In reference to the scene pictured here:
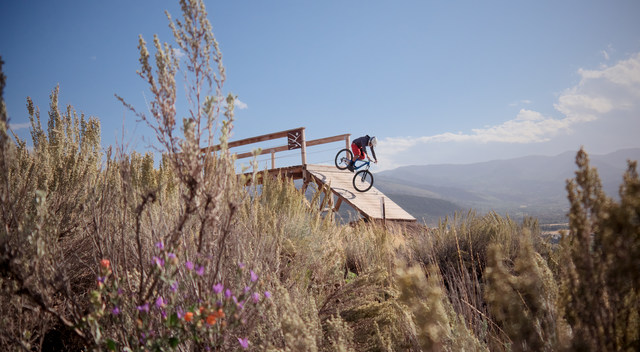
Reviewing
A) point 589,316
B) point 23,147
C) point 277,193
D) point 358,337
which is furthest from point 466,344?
point 23,147

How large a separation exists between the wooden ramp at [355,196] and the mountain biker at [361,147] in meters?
0.88

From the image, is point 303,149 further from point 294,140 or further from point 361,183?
point 361,183

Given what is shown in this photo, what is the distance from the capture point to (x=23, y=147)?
377cm

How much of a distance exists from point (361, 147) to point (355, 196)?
162 centimetres

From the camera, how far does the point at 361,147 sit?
11.6 m

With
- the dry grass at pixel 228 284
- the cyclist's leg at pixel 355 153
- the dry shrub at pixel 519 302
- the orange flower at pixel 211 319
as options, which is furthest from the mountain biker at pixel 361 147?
the orange flower at pixel 211 319

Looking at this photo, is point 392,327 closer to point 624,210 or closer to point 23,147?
point 624,210

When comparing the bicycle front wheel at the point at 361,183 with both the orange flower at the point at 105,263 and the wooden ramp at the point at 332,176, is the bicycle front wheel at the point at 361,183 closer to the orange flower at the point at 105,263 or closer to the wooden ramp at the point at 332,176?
the wooden ramp at the point at 332,176

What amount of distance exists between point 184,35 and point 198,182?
2.08 feet

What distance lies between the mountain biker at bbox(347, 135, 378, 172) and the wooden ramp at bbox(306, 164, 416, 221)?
882 millimetres

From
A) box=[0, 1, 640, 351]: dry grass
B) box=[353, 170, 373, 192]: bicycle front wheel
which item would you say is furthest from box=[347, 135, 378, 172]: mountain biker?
box=[0, 1, 640, 351]: dry grass

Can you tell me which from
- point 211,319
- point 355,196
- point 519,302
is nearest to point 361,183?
point 355,196

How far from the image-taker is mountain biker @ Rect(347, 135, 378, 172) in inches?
449

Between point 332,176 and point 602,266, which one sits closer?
point 602,266
